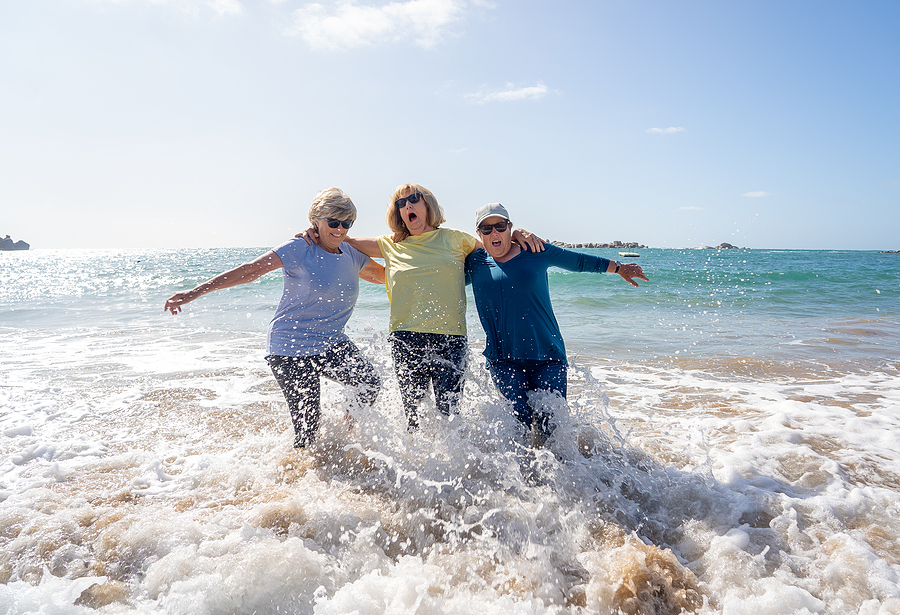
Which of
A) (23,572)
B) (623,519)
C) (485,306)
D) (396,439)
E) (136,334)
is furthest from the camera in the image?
(136,334)

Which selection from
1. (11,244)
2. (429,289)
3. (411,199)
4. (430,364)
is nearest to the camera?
(429,289)

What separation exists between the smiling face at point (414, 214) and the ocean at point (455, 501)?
4.40 ft

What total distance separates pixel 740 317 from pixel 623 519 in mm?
12192

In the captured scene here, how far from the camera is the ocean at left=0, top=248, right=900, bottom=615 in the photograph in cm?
259

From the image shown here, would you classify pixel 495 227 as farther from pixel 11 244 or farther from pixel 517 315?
pixel 11 244

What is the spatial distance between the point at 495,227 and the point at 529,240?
11.4 inches

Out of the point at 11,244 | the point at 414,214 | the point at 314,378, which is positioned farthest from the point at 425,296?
the point at 11,244

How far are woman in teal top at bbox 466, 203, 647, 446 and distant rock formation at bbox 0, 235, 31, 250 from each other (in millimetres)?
215717

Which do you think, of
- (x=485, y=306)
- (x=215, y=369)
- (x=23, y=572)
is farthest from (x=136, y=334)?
(x=485, y=306)

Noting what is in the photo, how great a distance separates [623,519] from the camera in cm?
322

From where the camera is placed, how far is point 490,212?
358cm

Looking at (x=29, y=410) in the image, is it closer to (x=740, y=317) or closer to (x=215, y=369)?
(x=215, y=369)

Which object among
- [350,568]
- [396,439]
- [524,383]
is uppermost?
[524,383]

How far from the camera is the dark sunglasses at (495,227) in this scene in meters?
3.57
